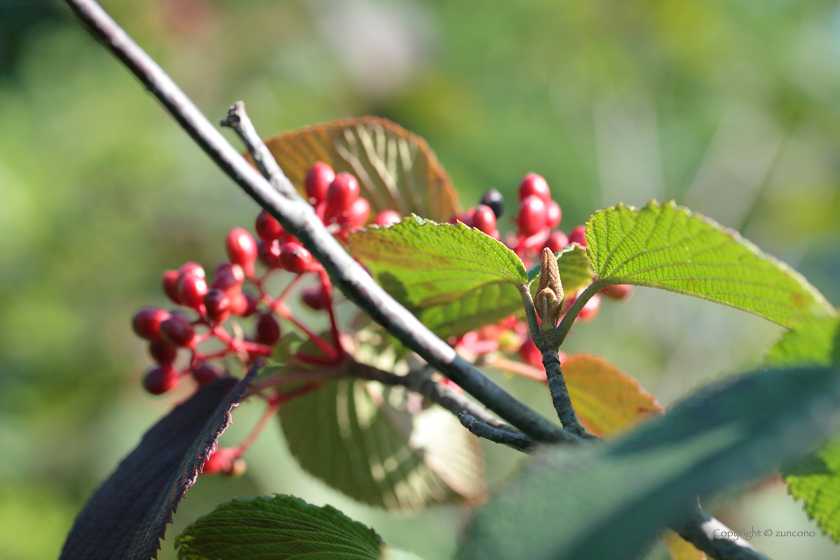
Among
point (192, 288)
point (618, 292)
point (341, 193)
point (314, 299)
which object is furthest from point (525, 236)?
point (192, 288)

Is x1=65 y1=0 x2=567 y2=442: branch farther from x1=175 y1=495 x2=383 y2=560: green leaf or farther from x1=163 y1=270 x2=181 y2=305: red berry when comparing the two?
x1=163 y1=270 x2=181 y2=305: red berry

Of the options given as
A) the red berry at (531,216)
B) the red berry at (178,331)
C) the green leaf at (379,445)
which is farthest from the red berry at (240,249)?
the red berry at (531,216)

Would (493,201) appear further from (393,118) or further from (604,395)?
(393,118)

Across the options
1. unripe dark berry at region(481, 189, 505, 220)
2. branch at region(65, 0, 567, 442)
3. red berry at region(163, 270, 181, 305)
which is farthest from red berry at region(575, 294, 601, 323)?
red berry at region(163, 270, 181, 305)

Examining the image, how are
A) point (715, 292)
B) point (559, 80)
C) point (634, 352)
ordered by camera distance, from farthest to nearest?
point (559, 80) < point (634, 352) < point (715, 292)

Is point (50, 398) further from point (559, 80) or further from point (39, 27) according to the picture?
point (559, 80)

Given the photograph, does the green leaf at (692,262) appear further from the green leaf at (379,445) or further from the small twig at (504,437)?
the green leaf at (379,445)

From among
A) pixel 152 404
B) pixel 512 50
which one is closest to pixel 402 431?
pixel 152 404
